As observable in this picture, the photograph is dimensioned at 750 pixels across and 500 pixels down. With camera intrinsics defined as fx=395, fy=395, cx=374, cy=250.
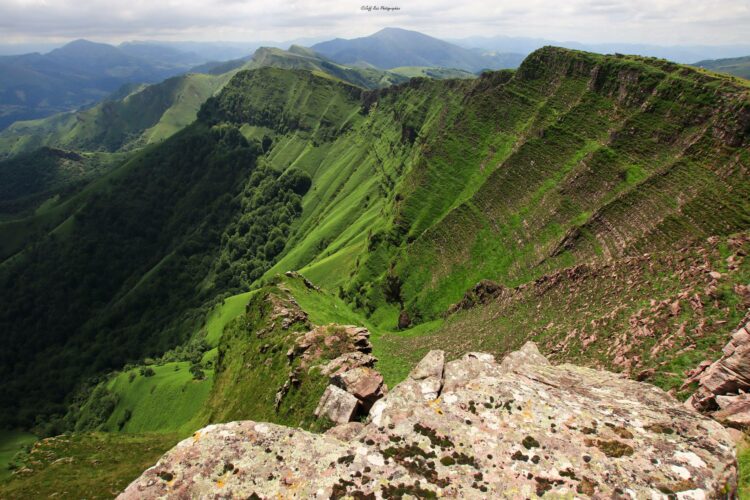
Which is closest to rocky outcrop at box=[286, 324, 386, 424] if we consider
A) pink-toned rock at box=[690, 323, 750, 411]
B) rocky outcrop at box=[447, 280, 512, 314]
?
pink-toned rock at box=[690, 323, 750, 411]

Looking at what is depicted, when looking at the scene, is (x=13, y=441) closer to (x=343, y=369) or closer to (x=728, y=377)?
(x=343, y=369)

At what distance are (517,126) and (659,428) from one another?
113395 mm

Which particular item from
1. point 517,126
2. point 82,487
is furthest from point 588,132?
point 82,487

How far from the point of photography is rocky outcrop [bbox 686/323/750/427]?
2030cm

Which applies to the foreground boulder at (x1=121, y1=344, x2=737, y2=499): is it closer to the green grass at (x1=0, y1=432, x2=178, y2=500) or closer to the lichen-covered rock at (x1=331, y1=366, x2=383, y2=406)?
the lichen-covered rock at (x1=331, y1=366, x2=383, y2=406)

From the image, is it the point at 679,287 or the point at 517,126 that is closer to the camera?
the point at 679,287

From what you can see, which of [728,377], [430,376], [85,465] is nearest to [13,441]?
[85,465]

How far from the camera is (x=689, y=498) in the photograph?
15.4 m

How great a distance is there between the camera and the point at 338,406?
1220 inches

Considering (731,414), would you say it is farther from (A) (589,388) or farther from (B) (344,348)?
(B) (344,348)

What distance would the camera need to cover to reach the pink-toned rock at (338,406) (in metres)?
30.3

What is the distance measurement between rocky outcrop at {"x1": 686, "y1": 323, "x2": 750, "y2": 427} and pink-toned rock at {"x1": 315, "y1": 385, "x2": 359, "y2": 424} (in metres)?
21.8

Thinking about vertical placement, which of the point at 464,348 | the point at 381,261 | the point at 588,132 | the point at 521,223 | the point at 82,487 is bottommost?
the point at 82,487

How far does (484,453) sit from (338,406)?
14273mm
